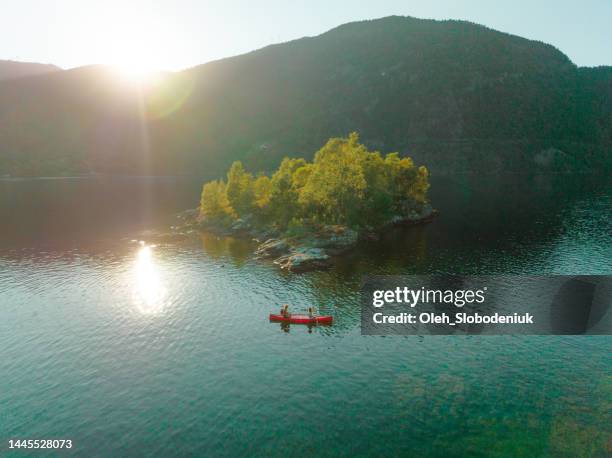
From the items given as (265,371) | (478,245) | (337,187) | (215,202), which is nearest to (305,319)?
(265,371)

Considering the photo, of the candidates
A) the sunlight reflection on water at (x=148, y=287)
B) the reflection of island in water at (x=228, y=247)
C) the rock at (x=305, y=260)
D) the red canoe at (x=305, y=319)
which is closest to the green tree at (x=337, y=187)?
the rock at (x=305, y=260)

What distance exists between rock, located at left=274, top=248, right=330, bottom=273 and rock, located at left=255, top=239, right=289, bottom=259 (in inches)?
182

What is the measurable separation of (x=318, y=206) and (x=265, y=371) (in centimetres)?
7067

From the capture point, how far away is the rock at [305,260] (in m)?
89.1

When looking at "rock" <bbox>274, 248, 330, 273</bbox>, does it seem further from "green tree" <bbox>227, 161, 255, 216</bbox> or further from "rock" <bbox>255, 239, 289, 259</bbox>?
"green tree" <bbox>227, 161, 255, 216</bbox>

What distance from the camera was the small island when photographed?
103m

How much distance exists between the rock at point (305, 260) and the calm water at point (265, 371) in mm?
3062

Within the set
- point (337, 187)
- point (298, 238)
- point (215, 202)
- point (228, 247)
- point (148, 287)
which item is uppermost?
point (337, 187)

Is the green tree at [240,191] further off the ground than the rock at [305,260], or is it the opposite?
the green tree at [240,191]

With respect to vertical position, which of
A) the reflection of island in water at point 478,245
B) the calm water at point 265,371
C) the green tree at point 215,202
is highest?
the green tree at point 215,202

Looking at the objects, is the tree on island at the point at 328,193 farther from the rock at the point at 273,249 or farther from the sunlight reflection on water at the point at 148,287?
the sunlight reflection on water at the point at 148,287

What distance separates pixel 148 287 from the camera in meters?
82.6

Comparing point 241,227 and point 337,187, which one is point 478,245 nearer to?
point 337,187

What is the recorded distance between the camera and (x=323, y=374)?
166 feet
